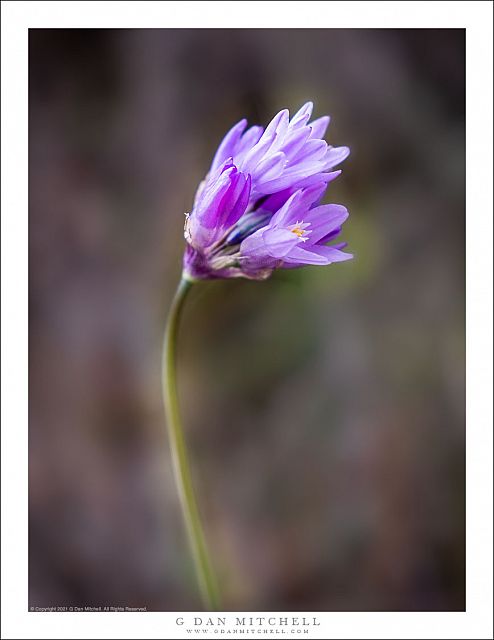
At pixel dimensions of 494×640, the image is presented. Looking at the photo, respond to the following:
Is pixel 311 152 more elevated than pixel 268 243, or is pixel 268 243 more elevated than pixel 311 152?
pixel 311 152

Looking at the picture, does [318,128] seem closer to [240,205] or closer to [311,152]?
[311,152]

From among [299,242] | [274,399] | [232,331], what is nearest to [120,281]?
[232,331]

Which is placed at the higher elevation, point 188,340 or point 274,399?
point 188,340

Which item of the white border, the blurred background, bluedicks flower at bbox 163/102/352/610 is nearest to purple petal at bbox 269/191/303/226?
bluedicks flower at bbox 163/102/352/610

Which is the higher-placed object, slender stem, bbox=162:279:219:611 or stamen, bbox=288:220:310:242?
stamen, bbox=288:220:310:242

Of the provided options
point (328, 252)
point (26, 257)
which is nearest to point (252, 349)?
point (26, 257)

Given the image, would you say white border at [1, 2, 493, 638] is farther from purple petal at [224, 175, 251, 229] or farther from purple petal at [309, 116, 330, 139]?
purple petal at [224, 175, 251, 229]

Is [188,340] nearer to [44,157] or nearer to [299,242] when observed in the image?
[44,157]

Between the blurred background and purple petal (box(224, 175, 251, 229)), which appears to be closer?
purple petal (box(224, 175, 251, 229))

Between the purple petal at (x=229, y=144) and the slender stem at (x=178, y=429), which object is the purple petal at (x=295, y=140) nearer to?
the purple petal at (x=229, y=144)
